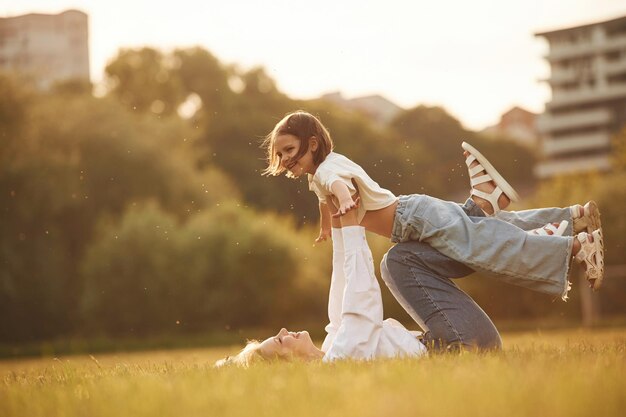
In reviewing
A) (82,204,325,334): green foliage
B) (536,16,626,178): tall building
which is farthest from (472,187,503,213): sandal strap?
(536,16,626,178): tall building

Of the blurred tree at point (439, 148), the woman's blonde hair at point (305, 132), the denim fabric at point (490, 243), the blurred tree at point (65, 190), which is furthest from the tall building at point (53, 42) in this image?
the denim fabric at point (490, 243)

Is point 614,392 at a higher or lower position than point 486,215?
lower

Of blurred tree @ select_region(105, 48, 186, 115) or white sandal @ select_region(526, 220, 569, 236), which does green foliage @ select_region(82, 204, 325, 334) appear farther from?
blurred tree @ select_region(105, 48, 186, 115)

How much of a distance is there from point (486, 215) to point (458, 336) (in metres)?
0.83

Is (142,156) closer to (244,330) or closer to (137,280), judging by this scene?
(137,280)

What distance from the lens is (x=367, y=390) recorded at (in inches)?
136

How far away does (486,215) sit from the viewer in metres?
5.72

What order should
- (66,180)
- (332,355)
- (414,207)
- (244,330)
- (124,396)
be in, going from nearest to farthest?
(124,396) → (332,355) → (414,207) → (244,330) → (66,180)

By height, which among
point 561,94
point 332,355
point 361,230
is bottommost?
point 332,355

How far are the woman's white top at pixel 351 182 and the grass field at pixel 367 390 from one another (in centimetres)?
115

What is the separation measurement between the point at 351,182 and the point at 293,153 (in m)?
0.54

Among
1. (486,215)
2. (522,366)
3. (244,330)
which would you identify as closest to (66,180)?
(244,330)

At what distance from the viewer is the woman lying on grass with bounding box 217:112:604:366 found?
5.19m

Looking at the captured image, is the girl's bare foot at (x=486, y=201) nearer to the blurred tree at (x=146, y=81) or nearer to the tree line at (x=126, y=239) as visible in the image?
the tree line at (x=126, y=239)
